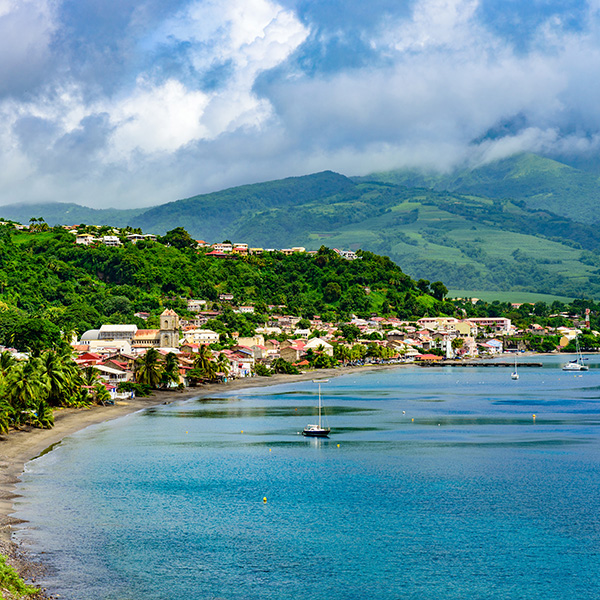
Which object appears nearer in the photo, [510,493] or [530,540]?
[530,540]

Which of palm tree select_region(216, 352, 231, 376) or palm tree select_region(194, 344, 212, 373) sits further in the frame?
palm tree select_region(216, 352, 231, 376)

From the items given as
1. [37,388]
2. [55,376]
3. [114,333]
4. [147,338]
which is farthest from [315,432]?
[114,333]

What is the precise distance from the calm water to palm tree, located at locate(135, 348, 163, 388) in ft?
109

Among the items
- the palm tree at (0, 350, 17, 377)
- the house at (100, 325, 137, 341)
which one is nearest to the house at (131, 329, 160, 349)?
the house at (100, 325, 137, 341)

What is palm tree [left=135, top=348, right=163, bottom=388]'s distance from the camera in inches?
5010

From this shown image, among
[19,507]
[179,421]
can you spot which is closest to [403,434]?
[179,421]

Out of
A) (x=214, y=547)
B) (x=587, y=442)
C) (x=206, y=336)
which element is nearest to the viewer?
(x=214, y=547)

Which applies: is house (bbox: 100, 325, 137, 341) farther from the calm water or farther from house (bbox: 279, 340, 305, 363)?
the calm water

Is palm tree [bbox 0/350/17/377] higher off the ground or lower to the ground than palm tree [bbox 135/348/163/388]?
higher

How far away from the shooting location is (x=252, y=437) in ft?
268

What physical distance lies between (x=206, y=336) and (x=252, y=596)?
520 feet

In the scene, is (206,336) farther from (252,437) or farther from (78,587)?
(78,587)

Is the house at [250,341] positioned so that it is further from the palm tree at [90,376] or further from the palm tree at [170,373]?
the palm tree at [90,376]

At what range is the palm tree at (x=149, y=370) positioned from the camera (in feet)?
417
